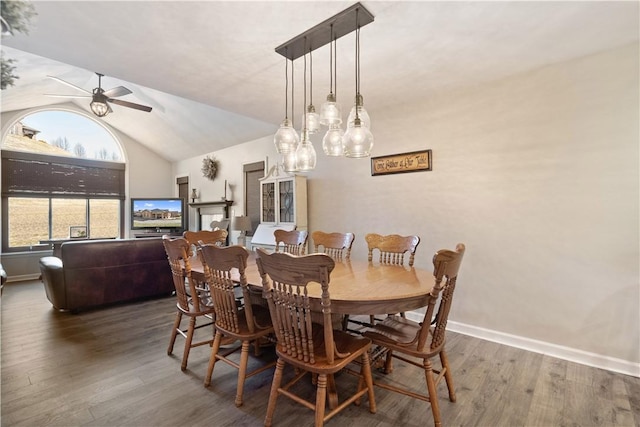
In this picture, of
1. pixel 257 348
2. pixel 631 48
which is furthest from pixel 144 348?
pixel 631 48

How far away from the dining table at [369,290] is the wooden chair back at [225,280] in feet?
0.34

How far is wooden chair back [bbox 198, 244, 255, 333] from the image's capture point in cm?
176

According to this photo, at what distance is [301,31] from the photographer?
6.97 feet

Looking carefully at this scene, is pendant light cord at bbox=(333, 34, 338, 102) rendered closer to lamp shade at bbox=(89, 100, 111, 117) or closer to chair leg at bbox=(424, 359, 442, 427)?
chair leg at bbox=(424, 359, 442, 427)

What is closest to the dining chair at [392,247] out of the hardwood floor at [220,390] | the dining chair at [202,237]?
the hardwood floor at [220,390]

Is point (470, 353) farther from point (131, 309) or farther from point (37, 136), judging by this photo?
point (37, 136)

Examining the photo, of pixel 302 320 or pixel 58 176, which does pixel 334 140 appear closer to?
pixel 302 320

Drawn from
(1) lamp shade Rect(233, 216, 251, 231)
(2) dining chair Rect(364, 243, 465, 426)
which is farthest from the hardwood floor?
(1) lamp shade Rect(233, 216, 251, 231)

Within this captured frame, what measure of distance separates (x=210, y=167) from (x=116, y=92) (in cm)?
238

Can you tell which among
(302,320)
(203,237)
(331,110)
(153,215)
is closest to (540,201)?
(331,110)

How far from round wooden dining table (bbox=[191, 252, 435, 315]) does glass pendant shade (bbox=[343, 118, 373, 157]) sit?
0.92 metres

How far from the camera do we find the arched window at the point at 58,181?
575 centimetres

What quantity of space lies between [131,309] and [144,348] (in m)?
1.34

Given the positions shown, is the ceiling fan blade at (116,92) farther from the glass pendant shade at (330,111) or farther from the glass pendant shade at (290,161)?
the glass pendant shade at (330,111)
